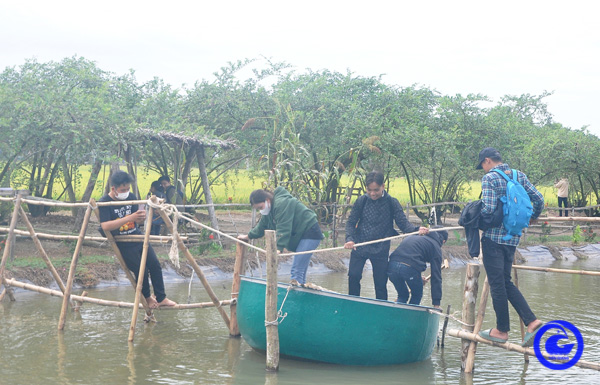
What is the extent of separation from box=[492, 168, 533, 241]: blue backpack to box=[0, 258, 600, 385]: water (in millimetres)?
1554

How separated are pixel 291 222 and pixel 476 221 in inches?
80.7

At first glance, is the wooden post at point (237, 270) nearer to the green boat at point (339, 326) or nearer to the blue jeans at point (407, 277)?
the green boat at point (339, 326)

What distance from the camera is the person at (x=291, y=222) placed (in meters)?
7.31

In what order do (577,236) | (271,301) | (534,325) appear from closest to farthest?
(534,325) → (271,301) → (577,236)

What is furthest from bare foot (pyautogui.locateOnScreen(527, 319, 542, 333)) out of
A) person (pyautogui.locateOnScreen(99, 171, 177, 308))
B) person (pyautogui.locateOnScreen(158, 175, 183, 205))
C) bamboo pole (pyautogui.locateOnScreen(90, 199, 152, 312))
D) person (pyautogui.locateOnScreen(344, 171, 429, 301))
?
person (pyautogui.locateOnScreen(158, 175, 183, 205))

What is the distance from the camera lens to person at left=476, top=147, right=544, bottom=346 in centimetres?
600

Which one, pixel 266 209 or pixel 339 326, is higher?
pixel 266 209

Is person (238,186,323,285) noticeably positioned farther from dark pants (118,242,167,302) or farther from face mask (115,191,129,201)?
face mask (115,191,129,201)

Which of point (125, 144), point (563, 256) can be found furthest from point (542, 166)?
point (125, 144)

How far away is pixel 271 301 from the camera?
639cm

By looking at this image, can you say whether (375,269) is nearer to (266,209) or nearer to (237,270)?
(266,209)

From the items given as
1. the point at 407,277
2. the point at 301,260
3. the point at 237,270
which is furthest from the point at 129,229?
the point at 407,277

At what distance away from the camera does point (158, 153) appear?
58.1 ft

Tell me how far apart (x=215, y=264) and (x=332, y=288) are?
90.8 inches
